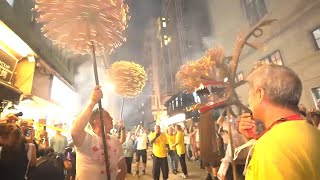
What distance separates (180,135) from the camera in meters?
12.5

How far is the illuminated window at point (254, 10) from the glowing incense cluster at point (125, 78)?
13.5 metres

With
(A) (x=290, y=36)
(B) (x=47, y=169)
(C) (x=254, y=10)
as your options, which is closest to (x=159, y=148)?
(B) (x=47, y=169)

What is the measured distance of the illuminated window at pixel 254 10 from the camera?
1585 cm

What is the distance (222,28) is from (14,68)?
17121mm

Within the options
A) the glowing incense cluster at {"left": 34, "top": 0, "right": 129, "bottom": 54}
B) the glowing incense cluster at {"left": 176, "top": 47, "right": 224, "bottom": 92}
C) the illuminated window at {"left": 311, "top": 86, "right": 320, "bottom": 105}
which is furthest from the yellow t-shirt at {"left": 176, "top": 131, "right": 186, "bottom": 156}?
the glowing incense cluster at {"left": 34, "top": 0, "right": 129, "bottom": 54}

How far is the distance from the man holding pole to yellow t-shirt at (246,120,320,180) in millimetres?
2066

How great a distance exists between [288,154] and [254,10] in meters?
17.5

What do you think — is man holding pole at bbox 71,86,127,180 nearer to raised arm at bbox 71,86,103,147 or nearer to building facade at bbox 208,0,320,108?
raised arm at bbox 71,86,103,147

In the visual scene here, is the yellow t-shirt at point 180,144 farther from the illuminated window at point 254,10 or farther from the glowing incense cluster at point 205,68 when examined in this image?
the illuminated window at point 254,10

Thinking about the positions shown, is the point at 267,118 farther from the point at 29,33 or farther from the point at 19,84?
the point at 29,33

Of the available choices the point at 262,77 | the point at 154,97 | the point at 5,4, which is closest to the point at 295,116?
the point at 262,77

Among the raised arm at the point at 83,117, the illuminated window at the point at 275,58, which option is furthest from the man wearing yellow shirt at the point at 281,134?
the illuminated window at the point at 275,58

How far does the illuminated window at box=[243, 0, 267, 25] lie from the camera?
624 inches

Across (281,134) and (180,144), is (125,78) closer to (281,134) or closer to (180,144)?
(281,134)
